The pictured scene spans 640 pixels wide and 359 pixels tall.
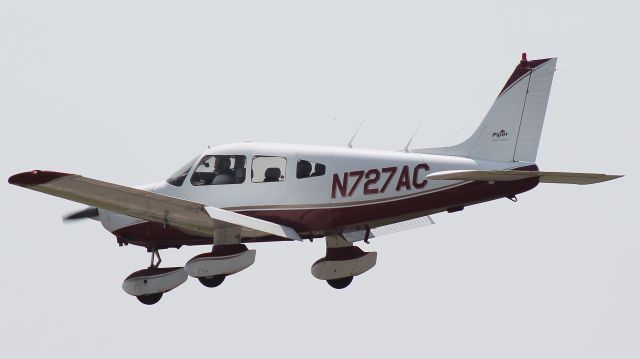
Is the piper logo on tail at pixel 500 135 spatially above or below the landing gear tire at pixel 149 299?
above

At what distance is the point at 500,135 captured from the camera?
25.5 meters

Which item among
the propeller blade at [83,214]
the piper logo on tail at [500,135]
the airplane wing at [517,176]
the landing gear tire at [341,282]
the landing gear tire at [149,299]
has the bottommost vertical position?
the landing gear tire at [149,299]

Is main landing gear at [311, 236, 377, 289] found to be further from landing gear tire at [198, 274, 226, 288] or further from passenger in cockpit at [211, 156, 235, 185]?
passenger in cockpit at [211, 156, 235, 185]

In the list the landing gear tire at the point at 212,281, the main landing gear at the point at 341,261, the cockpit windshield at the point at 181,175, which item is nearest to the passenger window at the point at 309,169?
the main landing gear at the point at 341,261

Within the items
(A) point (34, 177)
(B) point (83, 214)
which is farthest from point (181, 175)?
(A) point (34, 177)

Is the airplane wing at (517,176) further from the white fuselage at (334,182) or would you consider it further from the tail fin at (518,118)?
the tail fin at (518,118)

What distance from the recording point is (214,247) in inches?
1016

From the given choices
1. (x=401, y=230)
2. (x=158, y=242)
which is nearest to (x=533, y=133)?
(x=401, y=230)

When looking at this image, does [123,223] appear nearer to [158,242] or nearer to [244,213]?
[158,242]

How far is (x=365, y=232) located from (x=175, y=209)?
355cm

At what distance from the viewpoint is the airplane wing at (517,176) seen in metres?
24.2

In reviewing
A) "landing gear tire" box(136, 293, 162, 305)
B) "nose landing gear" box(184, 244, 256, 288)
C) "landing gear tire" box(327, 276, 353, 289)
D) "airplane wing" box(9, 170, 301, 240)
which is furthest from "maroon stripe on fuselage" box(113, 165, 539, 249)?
"landing gear tire" box(327, 276, 353, 289)

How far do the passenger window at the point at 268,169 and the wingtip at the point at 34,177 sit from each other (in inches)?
147

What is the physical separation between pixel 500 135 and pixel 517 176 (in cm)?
118
